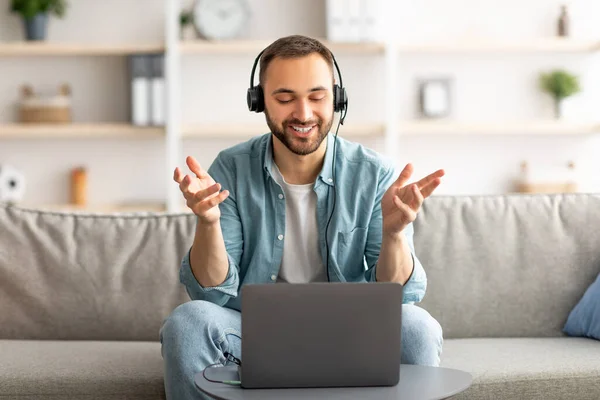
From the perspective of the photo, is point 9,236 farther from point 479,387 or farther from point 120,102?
point 120,102

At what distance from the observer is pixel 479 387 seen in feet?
6.79

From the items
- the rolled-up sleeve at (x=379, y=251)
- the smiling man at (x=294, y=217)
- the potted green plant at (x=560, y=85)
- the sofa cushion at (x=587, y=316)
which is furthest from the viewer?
the potted green plant at (x=560, y=85)

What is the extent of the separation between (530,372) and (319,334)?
779 millimetres

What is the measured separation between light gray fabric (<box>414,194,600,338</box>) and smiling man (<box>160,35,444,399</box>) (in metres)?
0.37

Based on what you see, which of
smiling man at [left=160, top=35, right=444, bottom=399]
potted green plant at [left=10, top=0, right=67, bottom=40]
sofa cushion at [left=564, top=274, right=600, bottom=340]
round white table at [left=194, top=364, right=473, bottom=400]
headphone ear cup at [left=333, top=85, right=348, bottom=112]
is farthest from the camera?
potted green plant at [left=10, top=0, right=67, bottom=40]

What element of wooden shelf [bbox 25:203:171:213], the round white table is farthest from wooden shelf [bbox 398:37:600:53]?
the round white table

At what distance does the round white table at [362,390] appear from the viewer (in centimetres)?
148

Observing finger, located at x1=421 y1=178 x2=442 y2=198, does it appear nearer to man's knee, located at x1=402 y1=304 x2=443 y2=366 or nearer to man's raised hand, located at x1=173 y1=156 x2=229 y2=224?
man's knee, located at x1=402 y1=304 x2=443 y2=366

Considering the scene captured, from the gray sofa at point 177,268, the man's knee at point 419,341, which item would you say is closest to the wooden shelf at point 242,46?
the gray sofa at point 177,268

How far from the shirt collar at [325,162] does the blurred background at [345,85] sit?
244 centimetres

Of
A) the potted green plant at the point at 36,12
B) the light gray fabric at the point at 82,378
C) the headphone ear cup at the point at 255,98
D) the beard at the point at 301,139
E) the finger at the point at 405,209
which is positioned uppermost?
the potted green plant at the point at 36,12

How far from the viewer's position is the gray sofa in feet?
8.08

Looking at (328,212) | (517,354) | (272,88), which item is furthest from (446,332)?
(272,88)

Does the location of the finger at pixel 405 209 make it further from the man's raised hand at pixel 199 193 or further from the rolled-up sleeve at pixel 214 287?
the rolled-up sleeve at pixel 214 287
